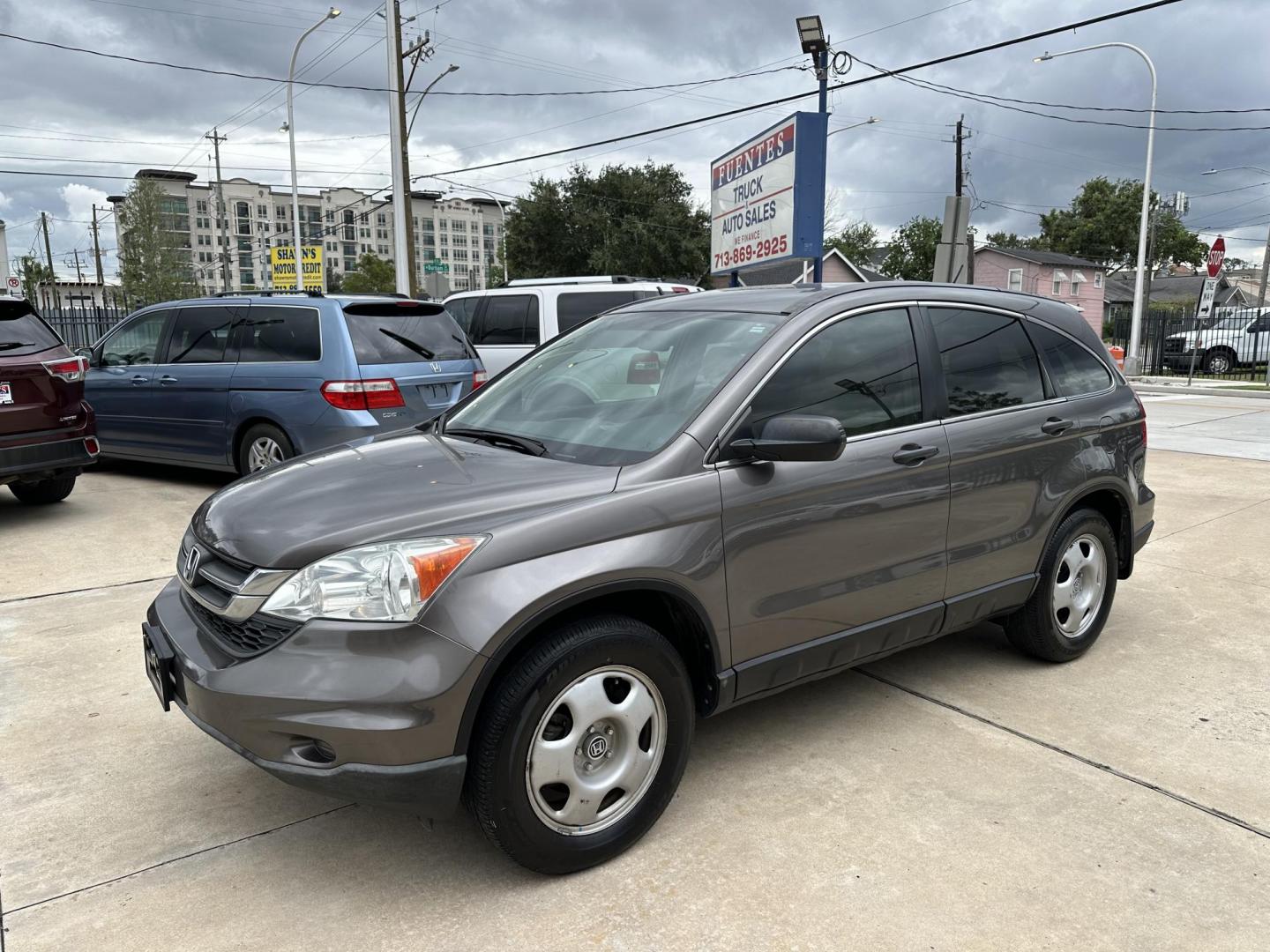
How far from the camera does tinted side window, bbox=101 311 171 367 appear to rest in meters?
8.48

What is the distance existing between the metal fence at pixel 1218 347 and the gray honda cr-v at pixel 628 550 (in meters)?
25.3

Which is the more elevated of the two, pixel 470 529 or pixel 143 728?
pixel 470 529

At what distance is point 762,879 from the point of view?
264cm

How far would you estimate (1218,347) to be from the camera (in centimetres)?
2630

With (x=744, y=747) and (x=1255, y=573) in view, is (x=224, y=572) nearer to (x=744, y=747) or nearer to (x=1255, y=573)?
(x=744, y=747)

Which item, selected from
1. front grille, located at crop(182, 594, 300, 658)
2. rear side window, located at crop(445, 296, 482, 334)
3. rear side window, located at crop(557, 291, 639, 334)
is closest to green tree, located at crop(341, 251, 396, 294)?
rear side window, located at crop(445, 296, 482, 334)

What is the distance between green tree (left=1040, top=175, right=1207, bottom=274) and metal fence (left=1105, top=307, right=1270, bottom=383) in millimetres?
38088

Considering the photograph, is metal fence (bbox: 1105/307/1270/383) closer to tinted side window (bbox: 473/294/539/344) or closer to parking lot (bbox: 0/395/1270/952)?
tinted side window (bbox: 473/294/539/344)

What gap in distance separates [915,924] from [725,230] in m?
10.6

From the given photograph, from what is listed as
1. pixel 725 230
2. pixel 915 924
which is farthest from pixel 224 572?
pixel 725 230

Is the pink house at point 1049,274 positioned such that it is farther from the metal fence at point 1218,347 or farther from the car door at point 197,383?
the car door at point 197,383

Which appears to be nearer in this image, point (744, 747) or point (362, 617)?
point (362, 617)

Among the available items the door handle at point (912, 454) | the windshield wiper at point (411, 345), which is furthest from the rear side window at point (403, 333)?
the door handle at point (912, 454)

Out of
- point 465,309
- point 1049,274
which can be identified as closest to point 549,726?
point 465,309
